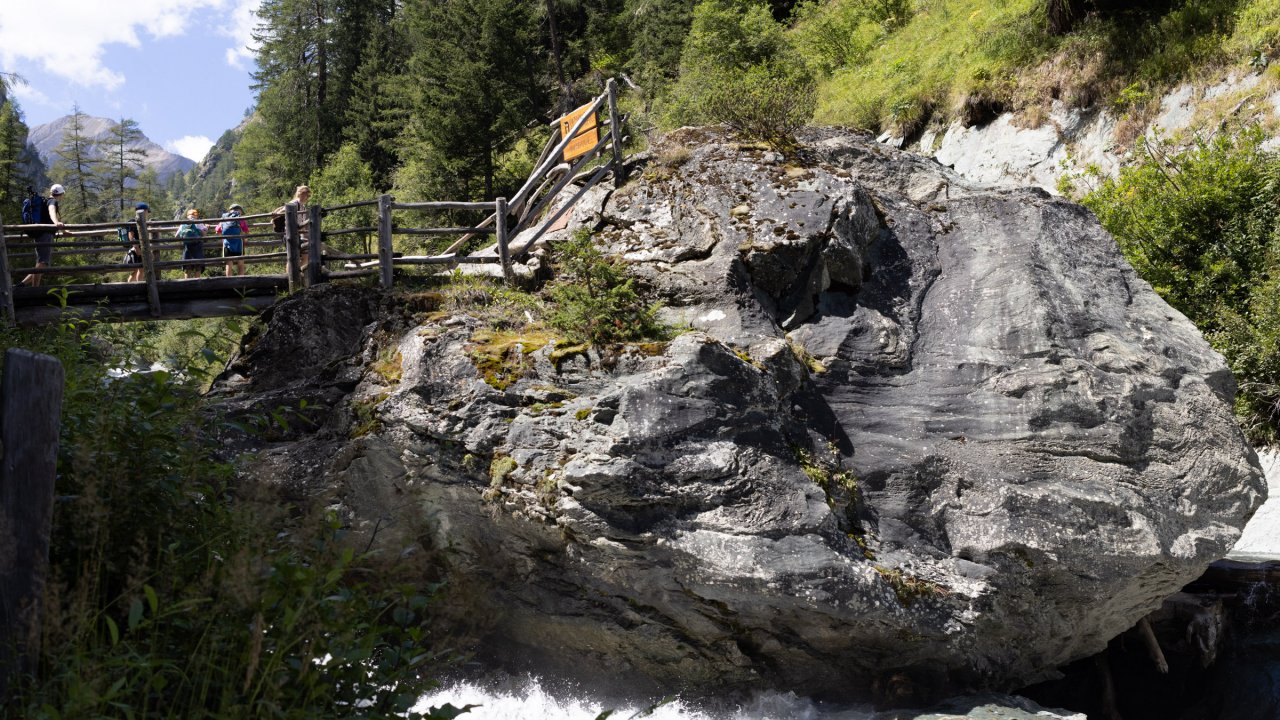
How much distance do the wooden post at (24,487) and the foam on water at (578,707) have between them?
4144 millimetres

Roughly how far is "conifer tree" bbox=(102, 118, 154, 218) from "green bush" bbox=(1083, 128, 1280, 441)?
39.0 meters

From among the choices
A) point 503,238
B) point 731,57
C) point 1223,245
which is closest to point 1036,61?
point 1223,245

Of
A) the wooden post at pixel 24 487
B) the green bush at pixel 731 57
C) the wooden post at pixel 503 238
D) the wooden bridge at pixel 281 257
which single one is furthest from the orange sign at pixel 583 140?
the wooden post at pixel 24 487

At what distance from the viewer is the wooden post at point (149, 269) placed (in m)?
10.3

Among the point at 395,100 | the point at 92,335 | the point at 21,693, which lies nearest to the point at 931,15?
the point at 395,100

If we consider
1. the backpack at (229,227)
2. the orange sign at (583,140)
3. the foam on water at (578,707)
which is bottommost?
the foam on water at (578,707)

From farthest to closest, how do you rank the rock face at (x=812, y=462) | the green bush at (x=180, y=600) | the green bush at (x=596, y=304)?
the green bush at (x=596, y=304) < the rock face at (x=812, y=462) < the green bush at (x=180, y=600)

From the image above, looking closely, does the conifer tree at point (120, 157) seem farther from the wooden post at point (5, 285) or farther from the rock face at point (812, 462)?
the rock face at point (812, 462)

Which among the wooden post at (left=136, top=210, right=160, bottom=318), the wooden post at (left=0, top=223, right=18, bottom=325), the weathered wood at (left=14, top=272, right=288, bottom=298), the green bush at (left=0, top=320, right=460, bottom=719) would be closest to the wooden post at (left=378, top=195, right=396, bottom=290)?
the weathered wood at (left=14, top=272, right=288, bottom=298)

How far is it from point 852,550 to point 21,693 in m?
5.36

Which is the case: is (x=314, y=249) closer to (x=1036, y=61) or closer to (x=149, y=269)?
(x=149, y=269)

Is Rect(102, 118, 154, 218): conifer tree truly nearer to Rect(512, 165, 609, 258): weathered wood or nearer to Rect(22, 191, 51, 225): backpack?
Rect(22, 191, 51, 225): backpack

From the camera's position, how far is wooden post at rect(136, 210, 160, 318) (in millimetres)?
10297

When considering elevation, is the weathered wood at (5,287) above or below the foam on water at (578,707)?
above
